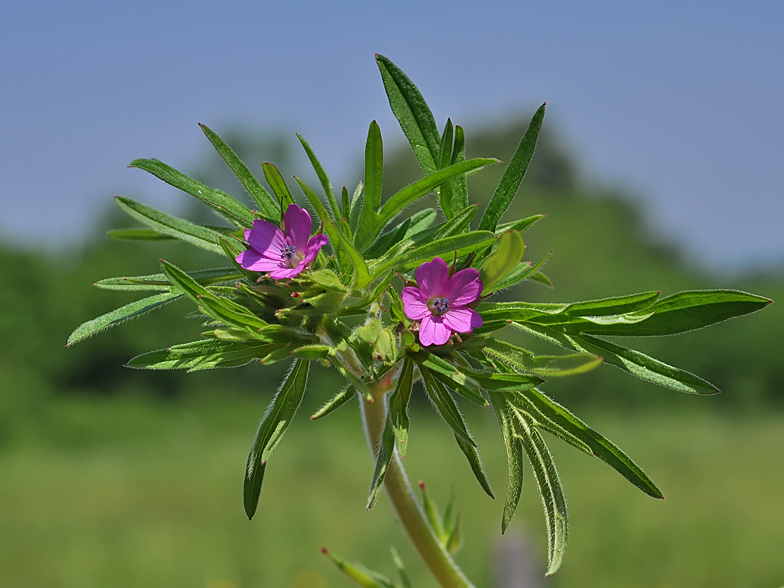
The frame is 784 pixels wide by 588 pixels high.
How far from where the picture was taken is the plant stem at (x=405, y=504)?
1216 millimetres

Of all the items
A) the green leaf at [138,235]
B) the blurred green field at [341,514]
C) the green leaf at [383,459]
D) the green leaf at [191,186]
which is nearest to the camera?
the green leaf at [383,459]

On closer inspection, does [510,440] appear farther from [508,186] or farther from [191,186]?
[191,186]

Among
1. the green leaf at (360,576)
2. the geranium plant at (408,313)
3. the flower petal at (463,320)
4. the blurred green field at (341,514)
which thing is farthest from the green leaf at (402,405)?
the blurred green field at (341,514)

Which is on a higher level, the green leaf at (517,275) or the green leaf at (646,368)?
the green leaf at (517,275)

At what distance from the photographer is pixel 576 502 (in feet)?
36.4

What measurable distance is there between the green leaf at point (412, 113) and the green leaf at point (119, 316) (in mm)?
436

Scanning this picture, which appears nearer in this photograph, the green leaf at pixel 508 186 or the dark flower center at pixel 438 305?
the dark flower center at pixel 438 305

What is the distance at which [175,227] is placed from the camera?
48.4 inches

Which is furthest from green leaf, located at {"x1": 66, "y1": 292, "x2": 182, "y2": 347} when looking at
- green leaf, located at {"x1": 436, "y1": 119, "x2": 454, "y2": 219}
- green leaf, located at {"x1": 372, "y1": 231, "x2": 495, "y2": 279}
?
green leaf, located at {"x1": 436, "y1": 119, "x2": 454, "y2": 219}

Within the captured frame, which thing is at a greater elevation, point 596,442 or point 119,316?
point 119,316

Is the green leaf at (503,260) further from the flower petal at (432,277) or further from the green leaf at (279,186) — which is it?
the green leaf at (279,186)

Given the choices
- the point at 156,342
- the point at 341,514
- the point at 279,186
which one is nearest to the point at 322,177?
the point at 279,186

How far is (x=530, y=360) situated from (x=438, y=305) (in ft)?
0.54

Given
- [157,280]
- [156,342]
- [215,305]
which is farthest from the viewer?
[156,342]
